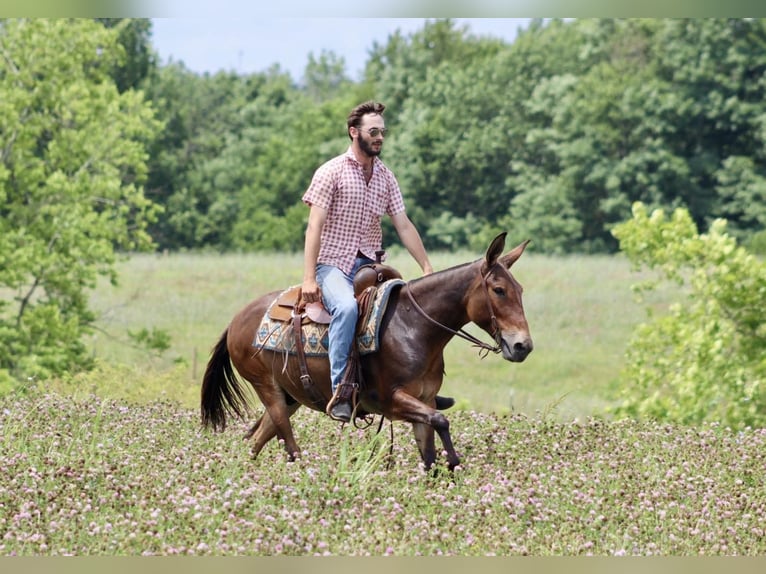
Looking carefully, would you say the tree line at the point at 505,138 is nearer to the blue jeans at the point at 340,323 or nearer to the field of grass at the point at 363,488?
the field of grass at the point at 363,488

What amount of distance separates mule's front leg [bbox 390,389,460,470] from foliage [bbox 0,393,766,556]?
167mm

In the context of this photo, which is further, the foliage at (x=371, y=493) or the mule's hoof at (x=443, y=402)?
the mule's hoof at (x=443, y=402)

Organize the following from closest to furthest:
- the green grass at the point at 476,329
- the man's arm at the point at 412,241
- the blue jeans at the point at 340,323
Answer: the blue jeans at the point at 340,323
the man's arm at the point at 412,241
the green grass at the point at 476,329

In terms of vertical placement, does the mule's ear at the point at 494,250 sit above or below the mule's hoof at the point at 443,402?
above

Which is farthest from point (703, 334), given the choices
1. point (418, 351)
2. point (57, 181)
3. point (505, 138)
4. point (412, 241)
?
point (505, 138)

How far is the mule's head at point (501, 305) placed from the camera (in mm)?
7805

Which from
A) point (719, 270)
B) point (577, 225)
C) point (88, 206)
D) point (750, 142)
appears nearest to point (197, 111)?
point (577, 225)

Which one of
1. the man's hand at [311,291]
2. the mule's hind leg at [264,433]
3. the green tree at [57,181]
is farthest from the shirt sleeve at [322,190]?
the green tree at [57,181]

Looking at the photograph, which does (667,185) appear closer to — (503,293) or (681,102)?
(681,102)

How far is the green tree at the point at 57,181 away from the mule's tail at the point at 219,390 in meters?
10.8

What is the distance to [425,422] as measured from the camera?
26.3ft

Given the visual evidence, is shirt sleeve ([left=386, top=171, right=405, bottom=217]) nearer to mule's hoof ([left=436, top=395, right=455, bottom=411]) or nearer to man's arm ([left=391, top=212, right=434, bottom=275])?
man's arm ([left=391, top=212, right=434, bottom=275])

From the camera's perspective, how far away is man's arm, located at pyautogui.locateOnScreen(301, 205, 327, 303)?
8406 mm

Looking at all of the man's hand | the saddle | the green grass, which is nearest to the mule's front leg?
the saddle
